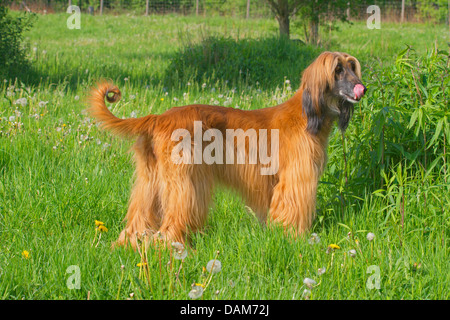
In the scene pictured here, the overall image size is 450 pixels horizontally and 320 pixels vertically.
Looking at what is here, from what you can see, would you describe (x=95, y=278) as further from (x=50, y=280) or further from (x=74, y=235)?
(x=74, y=235)

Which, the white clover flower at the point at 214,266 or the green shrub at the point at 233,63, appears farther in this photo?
the green shrub at the point at 233,63

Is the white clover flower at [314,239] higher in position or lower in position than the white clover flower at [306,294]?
higher

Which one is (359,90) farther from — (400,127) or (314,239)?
(314,239)

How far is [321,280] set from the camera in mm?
2674

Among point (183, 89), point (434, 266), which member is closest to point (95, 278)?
point (434, 266)

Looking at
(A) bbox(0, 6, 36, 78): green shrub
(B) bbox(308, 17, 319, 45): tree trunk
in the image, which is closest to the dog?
(A) bbox(0, 6, 36, 78): green shrub

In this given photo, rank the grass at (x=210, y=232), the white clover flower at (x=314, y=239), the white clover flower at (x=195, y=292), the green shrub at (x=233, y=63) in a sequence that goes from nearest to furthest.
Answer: the white clover flower at (x=195, y=292) < the grass at (x=210, y=232) < the white clover flower at (x=314, y=239) < the green shrub at (x=233, y=63)

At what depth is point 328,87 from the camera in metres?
3.38

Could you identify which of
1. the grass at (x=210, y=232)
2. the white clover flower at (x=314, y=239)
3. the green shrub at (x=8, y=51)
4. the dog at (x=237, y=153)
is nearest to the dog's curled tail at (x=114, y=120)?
the dog at (x=237, y=153)

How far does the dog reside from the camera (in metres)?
3.22

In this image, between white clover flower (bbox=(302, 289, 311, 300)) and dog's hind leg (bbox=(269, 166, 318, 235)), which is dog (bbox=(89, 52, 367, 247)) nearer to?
dog's hind leg (bbox=(269, 166, 318, 235))

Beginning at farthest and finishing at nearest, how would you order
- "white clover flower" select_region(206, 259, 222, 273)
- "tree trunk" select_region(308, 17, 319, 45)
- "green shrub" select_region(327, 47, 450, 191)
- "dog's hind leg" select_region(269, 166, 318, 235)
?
"tree trunk" select_region(308, 17, 319, 45)
"green shrub" select_region(327, 47, 450, 191)
"dog's hind leg" select_region(269, 166, 318, 235)
"white clover flower" select_region(206, 259, 222, 273)

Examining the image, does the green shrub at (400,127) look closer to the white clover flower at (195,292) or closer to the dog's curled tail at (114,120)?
the dog's curled tail at (114,120)

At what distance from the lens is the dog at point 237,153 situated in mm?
3225
